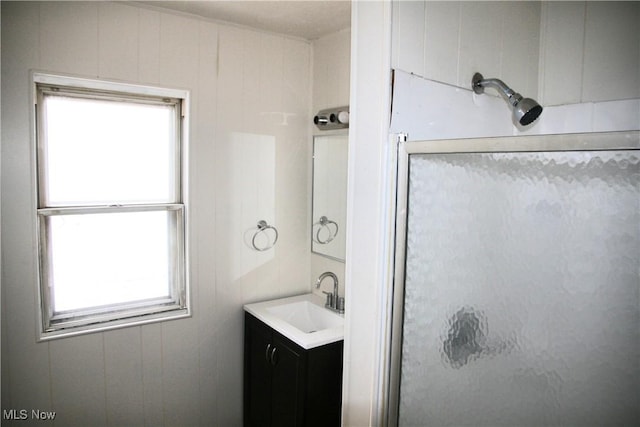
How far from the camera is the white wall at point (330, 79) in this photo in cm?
236

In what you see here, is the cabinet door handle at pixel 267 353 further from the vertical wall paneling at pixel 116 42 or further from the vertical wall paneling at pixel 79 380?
the vertical wall paneling at pixel 116 42

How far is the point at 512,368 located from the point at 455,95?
2.81 feet

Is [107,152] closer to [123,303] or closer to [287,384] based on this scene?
[123,303]

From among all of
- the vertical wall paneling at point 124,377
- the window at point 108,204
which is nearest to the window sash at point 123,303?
the window at point 108,204

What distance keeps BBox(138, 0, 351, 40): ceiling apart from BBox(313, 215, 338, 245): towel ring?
1.09 metres

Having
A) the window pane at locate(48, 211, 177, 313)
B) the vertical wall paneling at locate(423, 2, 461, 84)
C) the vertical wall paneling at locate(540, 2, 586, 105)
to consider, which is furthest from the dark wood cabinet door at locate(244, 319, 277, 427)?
the vertical wall paneling at locate(540, 2, 586, 105)

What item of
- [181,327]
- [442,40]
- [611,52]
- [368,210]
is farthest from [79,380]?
[611,52]

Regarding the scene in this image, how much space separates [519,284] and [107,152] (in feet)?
6.50

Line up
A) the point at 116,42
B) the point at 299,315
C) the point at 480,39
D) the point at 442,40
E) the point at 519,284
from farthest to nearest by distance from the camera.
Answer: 1. the point at 299,315
2. the point at 116,42
3. the point at 480,39
4. the point at 442,40
5. the point at 519,284

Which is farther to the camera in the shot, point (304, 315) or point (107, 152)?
point (304, 315)

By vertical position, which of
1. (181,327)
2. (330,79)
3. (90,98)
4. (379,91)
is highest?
(330,79)

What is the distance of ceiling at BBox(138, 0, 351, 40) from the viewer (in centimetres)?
202

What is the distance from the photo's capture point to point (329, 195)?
8.32ft

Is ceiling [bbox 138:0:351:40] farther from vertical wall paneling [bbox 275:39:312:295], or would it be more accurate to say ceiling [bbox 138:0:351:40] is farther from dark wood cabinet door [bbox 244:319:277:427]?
dark wood cabinet door [bbox 244:319:277:427]
